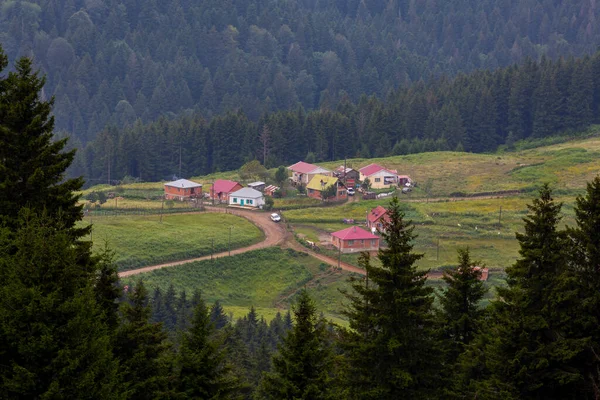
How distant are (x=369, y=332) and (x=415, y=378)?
190cm

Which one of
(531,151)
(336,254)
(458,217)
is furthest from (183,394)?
(531,151)

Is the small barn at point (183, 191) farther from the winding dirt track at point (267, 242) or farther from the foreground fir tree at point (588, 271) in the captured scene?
the foreground fir tree at point (588, 271)

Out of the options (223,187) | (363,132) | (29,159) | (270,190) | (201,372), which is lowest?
(201,372)

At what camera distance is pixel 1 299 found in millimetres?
15438

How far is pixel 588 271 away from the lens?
21.2 metres

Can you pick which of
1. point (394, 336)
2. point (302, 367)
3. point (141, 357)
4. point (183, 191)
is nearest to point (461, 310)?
point (394, 336)

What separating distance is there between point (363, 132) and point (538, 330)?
123612mm

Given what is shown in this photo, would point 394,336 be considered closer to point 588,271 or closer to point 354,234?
point 588,271

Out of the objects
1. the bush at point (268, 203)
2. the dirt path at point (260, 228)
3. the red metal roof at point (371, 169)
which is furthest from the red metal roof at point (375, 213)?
the red metal roof at point (371, 169)

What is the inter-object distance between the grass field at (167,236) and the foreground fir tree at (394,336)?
5362 centimetres

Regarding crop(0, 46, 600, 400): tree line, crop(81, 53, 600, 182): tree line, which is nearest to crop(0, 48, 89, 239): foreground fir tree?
crop(0, 46, 600, 400): tree line

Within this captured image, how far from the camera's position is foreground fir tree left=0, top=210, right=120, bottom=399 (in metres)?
15.0

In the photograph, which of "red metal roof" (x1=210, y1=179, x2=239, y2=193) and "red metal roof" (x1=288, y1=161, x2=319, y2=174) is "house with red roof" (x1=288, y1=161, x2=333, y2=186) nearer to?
"red metal roof" (x1=288, y1=161, x2=319, y2=174)

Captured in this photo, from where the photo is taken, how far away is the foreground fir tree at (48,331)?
1505cm
